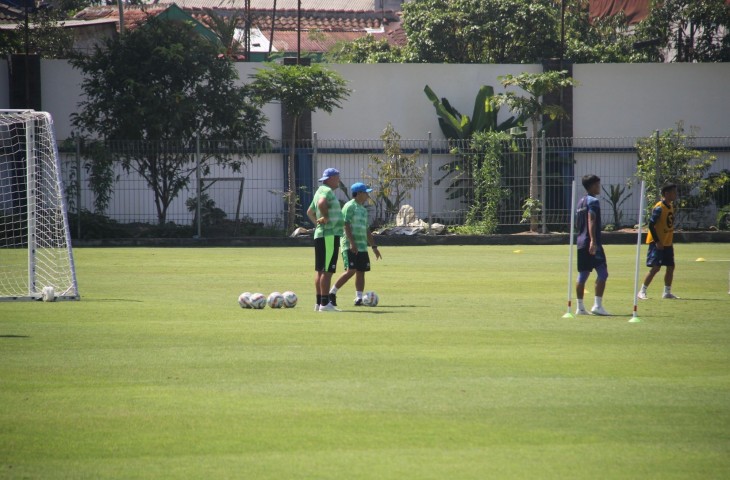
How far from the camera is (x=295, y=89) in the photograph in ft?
103

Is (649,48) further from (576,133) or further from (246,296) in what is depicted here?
(246,296)

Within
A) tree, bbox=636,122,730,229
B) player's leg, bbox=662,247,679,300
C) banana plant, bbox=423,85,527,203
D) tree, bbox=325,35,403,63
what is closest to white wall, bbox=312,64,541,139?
banana plant, bbox=423,85,527,203

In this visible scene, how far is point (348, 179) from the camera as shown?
109ft

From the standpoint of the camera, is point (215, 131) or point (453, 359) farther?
point (215, 131)

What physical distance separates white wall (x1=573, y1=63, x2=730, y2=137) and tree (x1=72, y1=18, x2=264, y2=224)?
12.2 m

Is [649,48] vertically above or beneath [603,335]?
above

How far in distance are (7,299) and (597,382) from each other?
957 cm

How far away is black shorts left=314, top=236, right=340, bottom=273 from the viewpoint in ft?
45.7

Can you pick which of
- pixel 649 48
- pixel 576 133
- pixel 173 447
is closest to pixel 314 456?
pixel 173 447

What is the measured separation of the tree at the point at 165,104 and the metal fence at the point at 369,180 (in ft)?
1.15

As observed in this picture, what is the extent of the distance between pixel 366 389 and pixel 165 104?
23.0 m

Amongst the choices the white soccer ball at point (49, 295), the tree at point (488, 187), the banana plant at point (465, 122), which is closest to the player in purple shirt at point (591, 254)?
the white soccer ball at point (49, 295)

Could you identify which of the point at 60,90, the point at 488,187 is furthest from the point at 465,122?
the point at 60,90

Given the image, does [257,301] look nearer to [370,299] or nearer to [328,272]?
[328,272]
